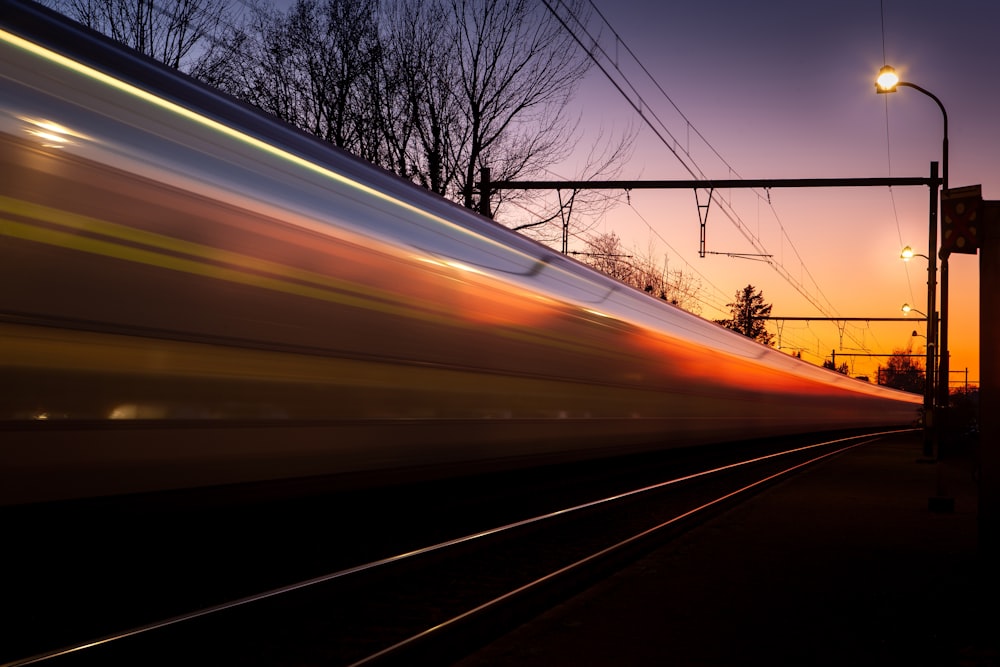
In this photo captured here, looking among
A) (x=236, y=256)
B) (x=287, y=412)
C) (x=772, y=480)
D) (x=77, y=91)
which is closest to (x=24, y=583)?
(x=287, y=412)

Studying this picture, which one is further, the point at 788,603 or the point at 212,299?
the point at 788,603

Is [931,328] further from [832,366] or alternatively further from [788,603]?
[832,366]

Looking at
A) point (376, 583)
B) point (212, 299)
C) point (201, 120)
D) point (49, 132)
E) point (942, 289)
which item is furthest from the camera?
point (942, 289)

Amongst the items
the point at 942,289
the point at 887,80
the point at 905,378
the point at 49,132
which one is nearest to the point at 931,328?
the point at 942,289

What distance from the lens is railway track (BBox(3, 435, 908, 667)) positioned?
168 inches

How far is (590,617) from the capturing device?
5.43m

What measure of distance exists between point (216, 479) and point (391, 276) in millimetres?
2262

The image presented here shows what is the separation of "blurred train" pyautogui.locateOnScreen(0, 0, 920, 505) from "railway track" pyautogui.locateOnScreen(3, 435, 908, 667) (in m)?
0.70

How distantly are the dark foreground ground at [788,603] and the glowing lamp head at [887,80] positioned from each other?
890 cm

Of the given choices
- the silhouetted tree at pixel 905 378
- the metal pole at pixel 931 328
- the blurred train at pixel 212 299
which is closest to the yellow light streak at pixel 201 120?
the blurred train at pixel 212 299

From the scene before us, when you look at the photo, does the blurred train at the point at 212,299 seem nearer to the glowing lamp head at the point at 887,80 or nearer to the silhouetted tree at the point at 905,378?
the glowing lamp head at the point at 887,80

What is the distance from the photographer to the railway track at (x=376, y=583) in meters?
4.28

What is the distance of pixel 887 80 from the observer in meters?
16.4

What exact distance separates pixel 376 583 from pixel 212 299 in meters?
2.05
